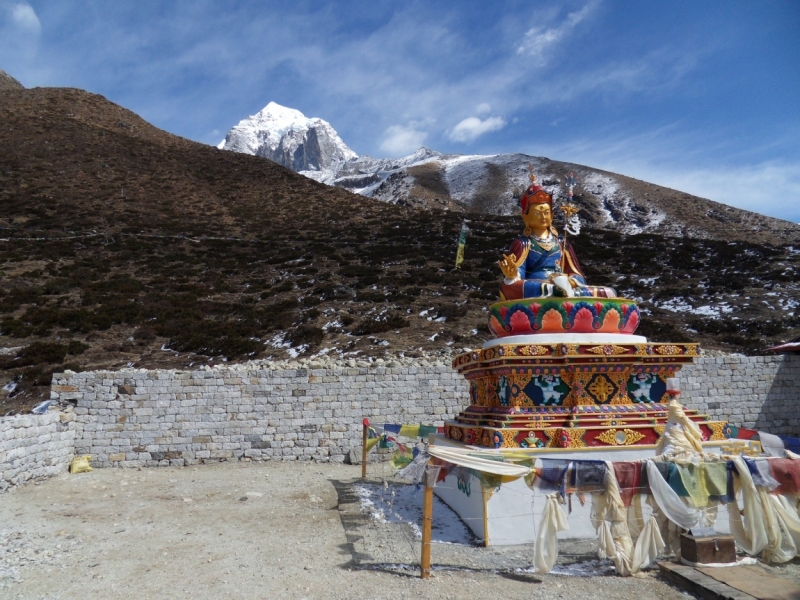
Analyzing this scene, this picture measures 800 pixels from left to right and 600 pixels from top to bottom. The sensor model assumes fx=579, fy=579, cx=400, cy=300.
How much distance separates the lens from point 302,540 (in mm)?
6723

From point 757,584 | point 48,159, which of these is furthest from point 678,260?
point 48,159

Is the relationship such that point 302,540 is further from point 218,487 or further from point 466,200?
point 466,200

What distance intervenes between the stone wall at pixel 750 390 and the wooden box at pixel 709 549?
9042 mm

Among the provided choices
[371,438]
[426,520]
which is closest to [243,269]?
[371,438]

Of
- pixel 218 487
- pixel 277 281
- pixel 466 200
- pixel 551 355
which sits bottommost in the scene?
pixel 218 487

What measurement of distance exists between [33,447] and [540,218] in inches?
371

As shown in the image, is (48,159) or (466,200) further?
(466,200)

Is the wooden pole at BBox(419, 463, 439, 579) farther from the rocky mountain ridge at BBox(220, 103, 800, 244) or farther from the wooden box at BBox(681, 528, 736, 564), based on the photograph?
the rocky mountain ridge at BBox(220, 103, 800, 244)

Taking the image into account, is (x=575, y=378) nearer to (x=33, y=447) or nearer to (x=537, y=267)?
(x=537, y=267)

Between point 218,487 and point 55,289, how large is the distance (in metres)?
17.6

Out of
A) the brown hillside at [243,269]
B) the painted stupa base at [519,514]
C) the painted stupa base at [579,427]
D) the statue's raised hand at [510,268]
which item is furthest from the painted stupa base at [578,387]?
the brown hillside at [243,269]

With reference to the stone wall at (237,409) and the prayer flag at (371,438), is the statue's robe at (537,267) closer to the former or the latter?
the prayer flag at (371,438)

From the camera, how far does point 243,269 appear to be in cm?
2797

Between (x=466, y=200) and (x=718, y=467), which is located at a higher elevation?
(x=466, y=200)
